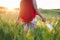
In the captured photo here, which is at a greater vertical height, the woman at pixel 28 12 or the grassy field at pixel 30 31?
the woman at pixel 28 12

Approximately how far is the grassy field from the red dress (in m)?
0.04

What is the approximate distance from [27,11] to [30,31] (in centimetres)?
14

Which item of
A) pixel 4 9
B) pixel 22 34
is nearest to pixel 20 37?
pixel 22 34

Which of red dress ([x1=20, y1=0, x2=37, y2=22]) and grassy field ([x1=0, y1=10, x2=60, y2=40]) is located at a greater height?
red dress ([x1=20, y1=0, x2=37, y2=22])

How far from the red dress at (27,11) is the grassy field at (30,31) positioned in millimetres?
43

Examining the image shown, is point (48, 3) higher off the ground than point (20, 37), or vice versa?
point (48, 3)

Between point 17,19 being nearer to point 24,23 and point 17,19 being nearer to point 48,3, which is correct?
point 24,23

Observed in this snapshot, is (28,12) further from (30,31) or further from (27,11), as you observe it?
(30,31)

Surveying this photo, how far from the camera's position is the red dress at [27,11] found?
1655 mm

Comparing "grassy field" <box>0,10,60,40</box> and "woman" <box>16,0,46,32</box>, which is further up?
"woman" <box>16,0,46,32</box>

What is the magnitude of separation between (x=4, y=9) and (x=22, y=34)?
223 millimetres

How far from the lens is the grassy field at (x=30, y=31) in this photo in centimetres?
163

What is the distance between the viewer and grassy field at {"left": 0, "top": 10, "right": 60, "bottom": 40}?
5.34 ft

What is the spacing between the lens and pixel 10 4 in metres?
1.67
